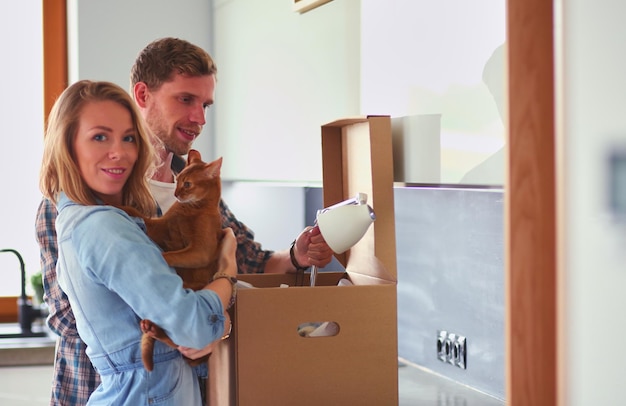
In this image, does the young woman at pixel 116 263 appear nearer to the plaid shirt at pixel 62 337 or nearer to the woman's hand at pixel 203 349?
the woman's hand at pixel 203 349

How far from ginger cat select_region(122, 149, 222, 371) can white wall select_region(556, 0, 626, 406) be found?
843mm

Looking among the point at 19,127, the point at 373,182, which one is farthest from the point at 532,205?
the point at 19,127

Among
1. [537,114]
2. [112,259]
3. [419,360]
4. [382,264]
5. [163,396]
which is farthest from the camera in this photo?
[419,360]

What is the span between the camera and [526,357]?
692mm

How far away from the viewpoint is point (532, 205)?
0.69 m

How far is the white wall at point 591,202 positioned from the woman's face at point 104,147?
0.91 meters

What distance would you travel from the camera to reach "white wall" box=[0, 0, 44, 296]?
3592 mm

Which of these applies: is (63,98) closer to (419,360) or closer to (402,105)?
(402,105)

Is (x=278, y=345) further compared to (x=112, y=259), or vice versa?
(x=278, y=345)

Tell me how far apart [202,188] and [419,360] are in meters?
1.13

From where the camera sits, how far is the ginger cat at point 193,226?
55.7 inches

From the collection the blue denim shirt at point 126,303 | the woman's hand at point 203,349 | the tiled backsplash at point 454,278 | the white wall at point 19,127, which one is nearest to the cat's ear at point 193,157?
the blue denim shirt at point 126,303

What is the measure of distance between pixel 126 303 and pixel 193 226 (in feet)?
0.57

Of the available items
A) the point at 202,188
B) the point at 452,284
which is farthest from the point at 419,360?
the point at 202,188
